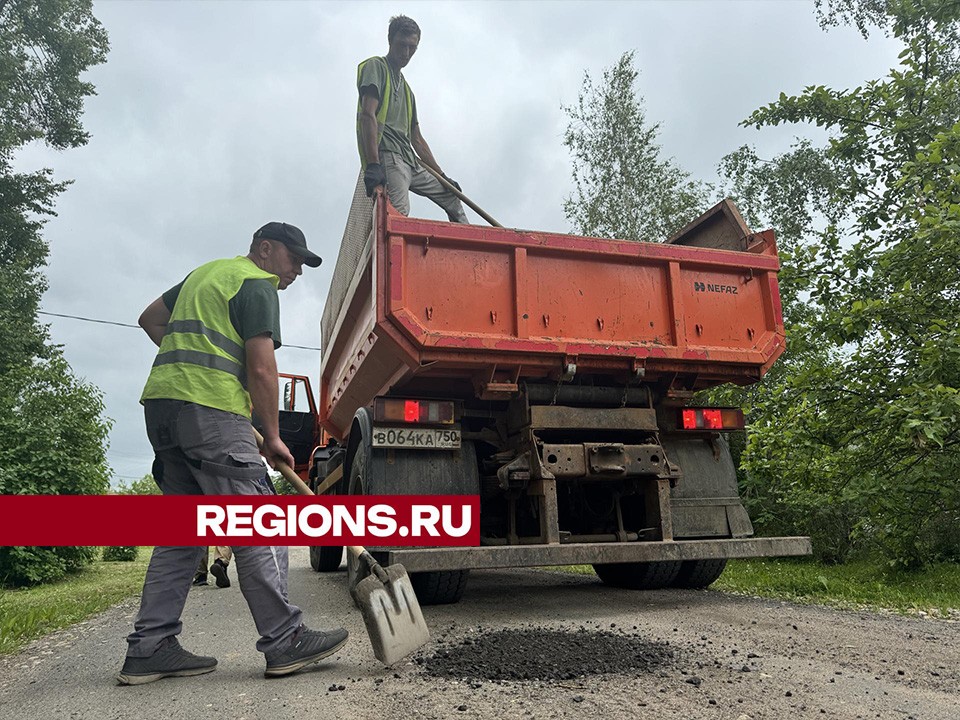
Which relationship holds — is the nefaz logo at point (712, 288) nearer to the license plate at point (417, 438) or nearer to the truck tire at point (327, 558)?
the license plate at point (417, 438)

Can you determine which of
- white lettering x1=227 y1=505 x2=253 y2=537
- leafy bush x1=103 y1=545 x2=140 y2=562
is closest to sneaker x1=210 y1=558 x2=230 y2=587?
white lettering x1=227 y1=505 x2=253 y2=537

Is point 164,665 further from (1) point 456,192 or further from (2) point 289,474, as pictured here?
(1) point 456,192

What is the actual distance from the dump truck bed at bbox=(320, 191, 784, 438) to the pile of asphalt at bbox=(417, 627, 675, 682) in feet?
4.91

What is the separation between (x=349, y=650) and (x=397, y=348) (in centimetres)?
161

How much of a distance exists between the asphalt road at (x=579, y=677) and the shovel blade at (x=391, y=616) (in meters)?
0.10

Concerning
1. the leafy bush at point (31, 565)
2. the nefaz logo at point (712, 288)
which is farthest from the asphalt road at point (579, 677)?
the leafy bush at point (31, 565)

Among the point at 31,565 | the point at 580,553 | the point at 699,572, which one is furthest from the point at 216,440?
the point at 31,565

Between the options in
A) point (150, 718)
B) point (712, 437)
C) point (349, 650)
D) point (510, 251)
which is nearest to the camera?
point (150, 718)

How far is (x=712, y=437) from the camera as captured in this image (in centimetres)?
505

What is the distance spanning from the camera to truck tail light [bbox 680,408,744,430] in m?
4.89

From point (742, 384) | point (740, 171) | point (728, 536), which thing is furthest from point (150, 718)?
point (740, 171)

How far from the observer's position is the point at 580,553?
3.95 metres

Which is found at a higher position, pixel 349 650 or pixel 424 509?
pixel 424 509

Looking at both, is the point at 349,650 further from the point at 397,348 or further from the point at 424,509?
the point at 397,348
